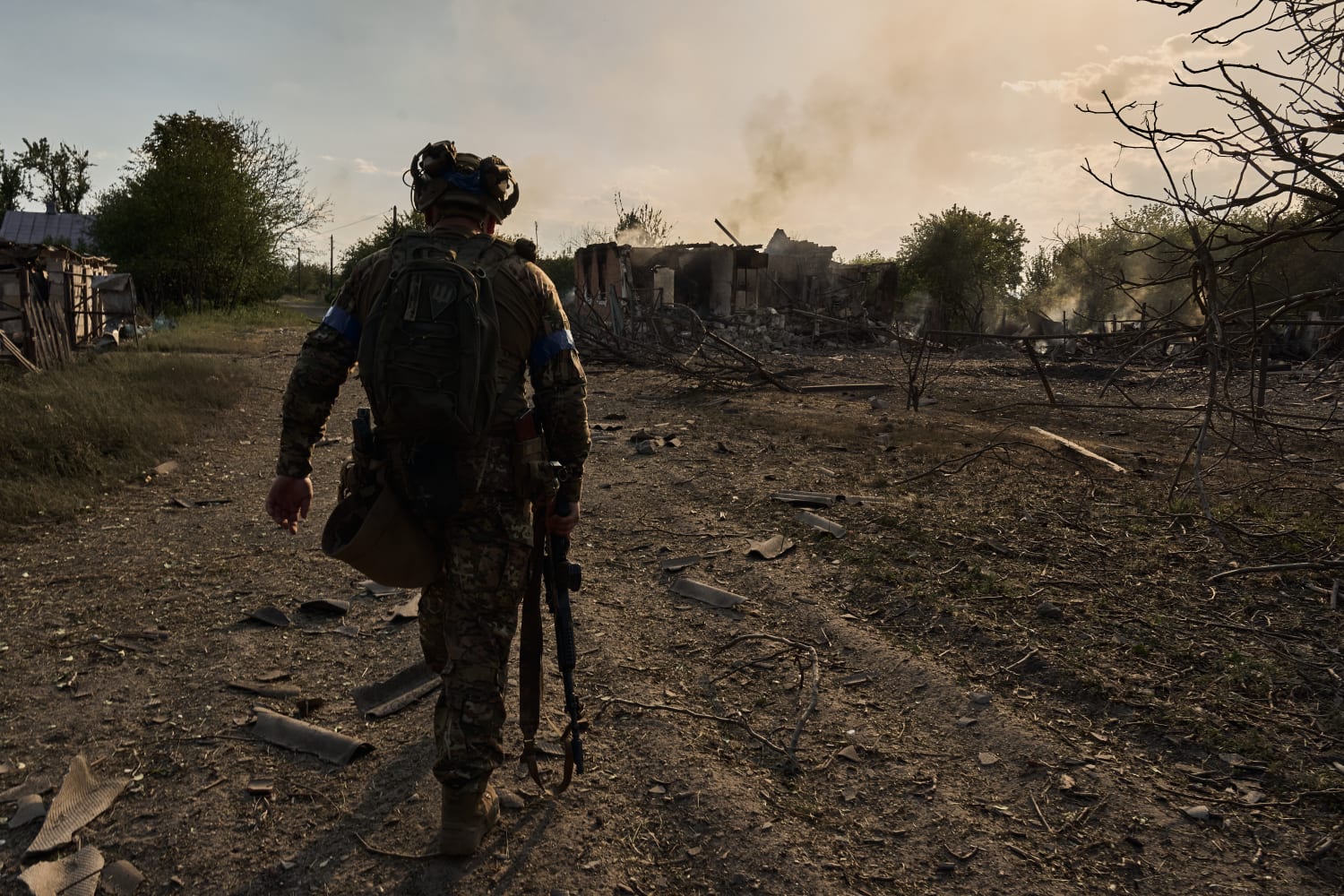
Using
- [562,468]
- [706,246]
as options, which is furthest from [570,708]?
[706,246]

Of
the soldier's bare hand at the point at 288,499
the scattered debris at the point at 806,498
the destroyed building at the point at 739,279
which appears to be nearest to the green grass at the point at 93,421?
the soldier's bare hand at the point at 288,499

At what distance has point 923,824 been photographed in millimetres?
2516

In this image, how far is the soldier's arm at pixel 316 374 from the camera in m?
2.43

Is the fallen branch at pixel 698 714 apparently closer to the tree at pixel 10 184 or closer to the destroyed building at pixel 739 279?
the destroyed building at pixel 739 279

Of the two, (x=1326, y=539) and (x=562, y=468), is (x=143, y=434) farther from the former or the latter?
(x=1326, y=539)

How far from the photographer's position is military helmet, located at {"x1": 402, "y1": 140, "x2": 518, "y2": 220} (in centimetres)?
245

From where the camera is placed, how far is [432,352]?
2.21 metres

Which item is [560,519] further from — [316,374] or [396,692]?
[396,692]

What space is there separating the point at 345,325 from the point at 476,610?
92cm

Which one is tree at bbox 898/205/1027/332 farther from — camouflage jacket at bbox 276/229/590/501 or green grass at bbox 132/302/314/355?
camouflage jacket at bbox 276/229/590/501

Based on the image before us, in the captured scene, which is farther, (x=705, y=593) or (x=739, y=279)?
(x=739, y=279)

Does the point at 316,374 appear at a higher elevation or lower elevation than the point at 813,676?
higher

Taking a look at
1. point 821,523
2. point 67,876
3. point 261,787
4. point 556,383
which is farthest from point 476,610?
point 821,523

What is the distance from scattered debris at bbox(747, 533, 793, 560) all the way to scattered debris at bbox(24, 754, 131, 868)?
3315 millimetres
